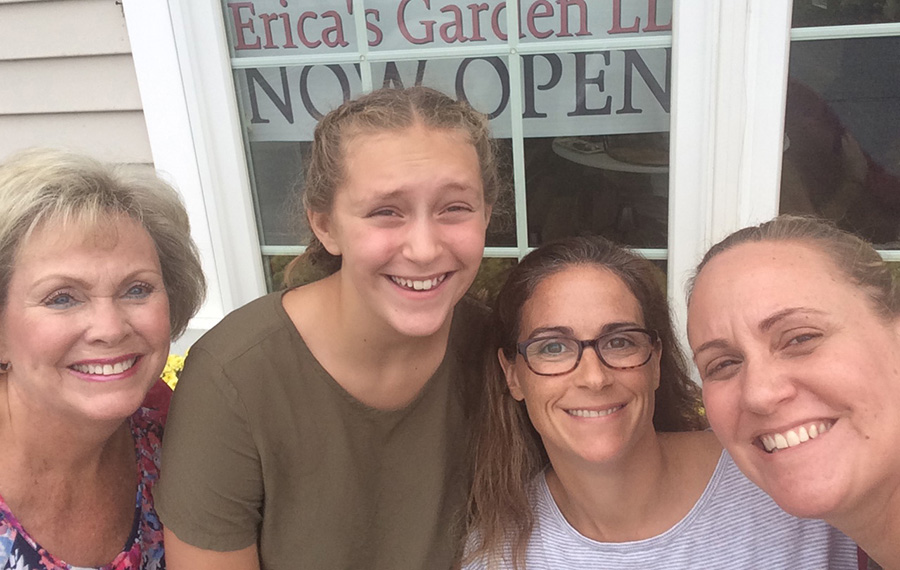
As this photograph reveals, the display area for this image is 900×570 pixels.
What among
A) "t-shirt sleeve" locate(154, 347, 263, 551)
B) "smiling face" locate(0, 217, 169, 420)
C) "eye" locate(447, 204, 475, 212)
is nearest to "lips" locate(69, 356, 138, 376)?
"smiling face" locate(0, 217, 169, 420)

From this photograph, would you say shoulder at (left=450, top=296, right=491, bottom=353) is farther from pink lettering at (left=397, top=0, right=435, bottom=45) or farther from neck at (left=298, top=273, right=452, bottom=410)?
pink lettering at (left=397, top=0, right=435, bottom=45)

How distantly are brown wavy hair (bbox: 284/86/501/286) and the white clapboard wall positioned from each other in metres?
1.24

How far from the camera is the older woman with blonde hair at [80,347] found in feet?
4.35

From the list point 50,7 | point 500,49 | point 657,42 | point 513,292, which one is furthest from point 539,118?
point 50,7

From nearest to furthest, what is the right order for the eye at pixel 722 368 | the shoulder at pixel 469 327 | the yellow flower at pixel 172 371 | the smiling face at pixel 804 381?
the smiling face at pixel 804 381 → the eye at pixel 722 368 → the shoulder at pixel 469 327 → the yellow flower at pixel 172 371

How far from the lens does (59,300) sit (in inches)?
52.8

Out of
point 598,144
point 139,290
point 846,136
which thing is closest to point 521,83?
point 598,144

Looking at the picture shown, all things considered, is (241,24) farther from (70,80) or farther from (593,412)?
(593,412)

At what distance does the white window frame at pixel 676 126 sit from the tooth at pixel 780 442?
1.18 metres

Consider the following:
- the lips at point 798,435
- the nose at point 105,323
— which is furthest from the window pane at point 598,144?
the nose at point 105,323

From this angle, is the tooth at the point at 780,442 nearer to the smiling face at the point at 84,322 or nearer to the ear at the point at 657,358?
the ear at the point at 657,358

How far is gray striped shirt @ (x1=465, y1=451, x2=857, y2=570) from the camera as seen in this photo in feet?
5.03

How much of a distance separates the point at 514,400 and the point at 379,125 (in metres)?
0.74

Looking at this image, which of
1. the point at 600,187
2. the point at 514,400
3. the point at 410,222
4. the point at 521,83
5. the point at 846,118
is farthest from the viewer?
the point at 600,187
